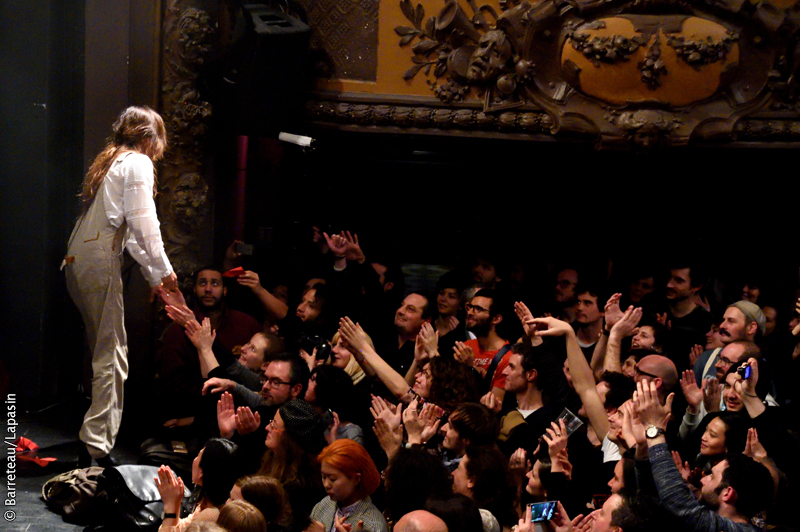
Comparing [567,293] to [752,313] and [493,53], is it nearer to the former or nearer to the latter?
[752,313]

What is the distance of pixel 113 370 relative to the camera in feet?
17.0

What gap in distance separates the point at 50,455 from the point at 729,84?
4.57 meters

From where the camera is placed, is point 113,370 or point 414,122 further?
point 414,122

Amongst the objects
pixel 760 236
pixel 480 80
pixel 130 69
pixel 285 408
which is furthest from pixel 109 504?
pixel 760 236

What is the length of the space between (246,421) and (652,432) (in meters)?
1.79

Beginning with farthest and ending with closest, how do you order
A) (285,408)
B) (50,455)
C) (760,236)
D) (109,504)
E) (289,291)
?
(760,236)
(289,291)
(50,455)
(109,504)
(285,408)

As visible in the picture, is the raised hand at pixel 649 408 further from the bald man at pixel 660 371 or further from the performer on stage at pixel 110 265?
the performer on stage at pixel 110 265

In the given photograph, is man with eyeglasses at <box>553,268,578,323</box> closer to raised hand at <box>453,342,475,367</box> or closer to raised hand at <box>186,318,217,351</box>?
raised hand at <box>453,342,475,367</box>

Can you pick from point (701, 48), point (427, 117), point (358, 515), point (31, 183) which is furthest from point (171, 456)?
point (701, 48)

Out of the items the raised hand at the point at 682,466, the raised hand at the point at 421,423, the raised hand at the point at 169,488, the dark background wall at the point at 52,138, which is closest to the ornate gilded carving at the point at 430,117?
the dark background wall at the point at 52,138

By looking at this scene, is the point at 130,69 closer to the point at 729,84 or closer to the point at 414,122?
the point at 414,122

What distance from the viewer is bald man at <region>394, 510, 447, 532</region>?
353cm

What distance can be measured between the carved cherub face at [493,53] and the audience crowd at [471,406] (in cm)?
124

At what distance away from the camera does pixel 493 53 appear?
7.02 metres
